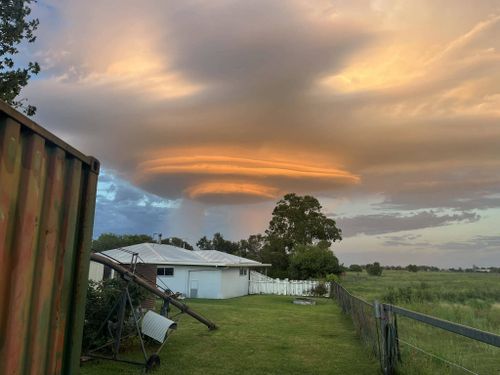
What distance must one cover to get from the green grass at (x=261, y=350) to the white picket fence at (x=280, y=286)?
1723 centimetres

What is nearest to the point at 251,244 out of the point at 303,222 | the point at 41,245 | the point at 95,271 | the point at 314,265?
the point at 303,222

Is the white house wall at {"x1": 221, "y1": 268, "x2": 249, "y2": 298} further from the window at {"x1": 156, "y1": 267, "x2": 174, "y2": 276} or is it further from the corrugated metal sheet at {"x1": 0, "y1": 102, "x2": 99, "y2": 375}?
the corrugated metal sheet at {"x1": 0, "y1": 102, "x2": 99, "y2": 375}

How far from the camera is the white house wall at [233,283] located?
1167 inches

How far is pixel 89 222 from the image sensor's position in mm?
3799

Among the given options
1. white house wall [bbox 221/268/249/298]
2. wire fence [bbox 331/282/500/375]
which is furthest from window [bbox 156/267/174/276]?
wire fence [bbox 331/282/500/375]

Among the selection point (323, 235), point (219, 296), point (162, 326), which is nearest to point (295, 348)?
point (162, 326)

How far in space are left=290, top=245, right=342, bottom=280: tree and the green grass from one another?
21071 millimetres

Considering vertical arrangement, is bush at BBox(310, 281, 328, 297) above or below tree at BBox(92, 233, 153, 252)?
below

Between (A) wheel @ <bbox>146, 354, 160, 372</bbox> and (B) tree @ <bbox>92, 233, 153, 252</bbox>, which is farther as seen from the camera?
(B) tree @ <bbox>92, 233, 153, 252</bbox>

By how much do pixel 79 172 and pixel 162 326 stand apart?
23.2 feet

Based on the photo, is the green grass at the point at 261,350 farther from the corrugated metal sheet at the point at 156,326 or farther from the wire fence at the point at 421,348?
the wire fence at the point at 421,348

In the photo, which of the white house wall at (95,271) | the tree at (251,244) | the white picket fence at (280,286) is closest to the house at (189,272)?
the white picket fence at (280,286)

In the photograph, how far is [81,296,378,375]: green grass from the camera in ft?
29.7

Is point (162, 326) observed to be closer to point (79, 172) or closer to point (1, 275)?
point (79, 172)
